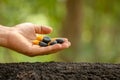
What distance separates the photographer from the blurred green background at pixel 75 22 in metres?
3.03

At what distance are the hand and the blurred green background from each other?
50.0 inches

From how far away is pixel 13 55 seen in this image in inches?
126

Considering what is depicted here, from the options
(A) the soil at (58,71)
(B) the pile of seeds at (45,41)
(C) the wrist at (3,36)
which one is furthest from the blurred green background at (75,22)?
(A) the soil at (58,71)

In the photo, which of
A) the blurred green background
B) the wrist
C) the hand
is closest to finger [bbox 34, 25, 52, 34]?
the hand

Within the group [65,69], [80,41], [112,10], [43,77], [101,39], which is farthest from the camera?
[101,39]

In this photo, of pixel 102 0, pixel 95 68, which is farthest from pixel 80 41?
pixel 95 68

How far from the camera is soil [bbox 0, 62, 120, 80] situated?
1.32 metres

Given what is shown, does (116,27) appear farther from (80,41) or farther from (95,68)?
(95,68)

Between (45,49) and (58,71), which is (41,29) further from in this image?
(58,71)

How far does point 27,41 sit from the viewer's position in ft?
5.35

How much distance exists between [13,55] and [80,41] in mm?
553

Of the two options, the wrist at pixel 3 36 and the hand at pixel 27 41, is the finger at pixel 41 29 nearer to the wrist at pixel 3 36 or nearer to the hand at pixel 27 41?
the hand at pixel 27 41

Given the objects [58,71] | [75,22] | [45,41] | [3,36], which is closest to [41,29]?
[45,41]

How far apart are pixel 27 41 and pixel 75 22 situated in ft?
4.51
